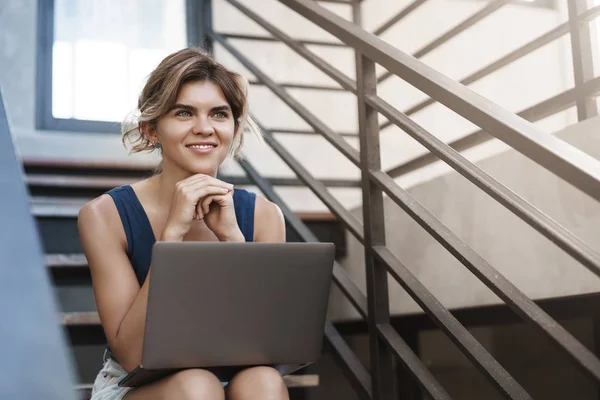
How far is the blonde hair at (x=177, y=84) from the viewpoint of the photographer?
5.01 feet

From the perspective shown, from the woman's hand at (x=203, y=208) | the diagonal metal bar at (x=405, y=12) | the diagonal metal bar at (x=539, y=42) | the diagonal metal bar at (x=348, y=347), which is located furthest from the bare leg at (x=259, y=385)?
the diagonal metal bar at (x=405, y=12)

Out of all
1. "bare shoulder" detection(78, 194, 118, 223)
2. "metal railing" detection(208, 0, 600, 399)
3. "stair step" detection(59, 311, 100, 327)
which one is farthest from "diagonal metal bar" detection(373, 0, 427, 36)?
"stair step" detection(59, 311, 100, 327)

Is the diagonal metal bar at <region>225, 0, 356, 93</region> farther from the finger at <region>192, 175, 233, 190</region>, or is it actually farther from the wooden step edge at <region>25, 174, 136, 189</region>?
the wooden step edge at <region>25, 174, 136, 189</region>

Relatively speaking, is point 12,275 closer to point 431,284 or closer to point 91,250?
point 91,250

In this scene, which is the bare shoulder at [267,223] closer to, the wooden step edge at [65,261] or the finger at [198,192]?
the finger at [198,192]

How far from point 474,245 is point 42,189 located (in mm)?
1460

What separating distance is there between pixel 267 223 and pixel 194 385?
0.53 meters

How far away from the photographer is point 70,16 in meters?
3.83

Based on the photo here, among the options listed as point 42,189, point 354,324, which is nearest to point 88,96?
point 42,189

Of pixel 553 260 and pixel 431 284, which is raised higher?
pixel 553 260

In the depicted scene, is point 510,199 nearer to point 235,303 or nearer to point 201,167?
point 235,303

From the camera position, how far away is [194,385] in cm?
120

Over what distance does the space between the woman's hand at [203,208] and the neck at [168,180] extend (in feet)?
0.41

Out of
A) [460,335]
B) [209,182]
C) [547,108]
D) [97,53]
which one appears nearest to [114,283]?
[209,182]
